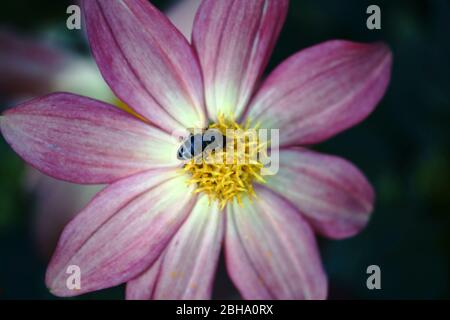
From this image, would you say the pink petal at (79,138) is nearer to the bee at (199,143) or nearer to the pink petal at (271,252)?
the bee at (199,143)

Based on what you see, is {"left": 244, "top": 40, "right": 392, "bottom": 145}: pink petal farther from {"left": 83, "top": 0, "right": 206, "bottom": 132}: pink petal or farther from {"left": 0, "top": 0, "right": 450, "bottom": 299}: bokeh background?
{"left": 0, "top": 0, "right": 450, "bottom": 299}: bokeh background

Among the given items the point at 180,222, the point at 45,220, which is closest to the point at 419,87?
the point at 180,222

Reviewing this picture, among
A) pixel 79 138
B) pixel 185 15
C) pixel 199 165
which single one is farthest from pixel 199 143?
pixel 185 15

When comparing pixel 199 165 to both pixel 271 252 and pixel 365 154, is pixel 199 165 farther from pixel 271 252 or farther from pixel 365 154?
pixel 365 154

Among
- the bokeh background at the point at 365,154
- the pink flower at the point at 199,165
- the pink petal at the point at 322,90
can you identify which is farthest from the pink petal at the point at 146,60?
the bokeh background at the point at 365,154

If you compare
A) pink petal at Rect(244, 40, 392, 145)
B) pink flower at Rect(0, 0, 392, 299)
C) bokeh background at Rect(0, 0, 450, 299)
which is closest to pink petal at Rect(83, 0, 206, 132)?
pink flower at Rect(0, 0, 392, 299)

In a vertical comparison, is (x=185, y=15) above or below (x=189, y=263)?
above
